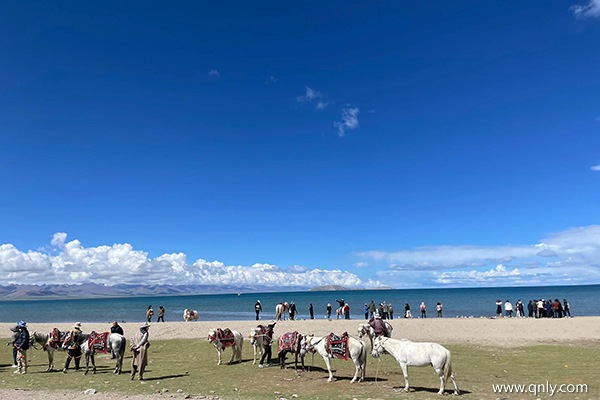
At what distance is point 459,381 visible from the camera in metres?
16.8

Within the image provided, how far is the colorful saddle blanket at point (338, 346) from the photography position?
1723cm

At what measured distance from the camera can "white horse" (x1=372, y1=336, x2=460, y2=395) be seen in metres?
14.4

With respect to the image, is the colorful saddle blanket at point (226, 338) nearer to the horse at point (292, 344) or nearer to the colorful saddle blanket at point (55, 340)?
the horse at point (292, 344)

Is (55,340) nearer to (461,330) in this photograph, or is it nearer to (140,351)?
(140,351)

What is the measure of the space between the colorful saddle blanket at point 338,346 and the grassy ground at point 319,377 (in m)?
1.03

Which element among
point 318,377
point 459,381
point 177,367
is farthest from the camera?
point 177,367

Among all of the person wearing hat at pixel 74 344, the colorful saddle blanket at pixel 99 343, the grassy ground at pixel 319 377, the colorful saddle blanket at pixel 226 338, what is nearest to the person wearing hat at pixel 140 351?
the grassy ground at pixel 319 377

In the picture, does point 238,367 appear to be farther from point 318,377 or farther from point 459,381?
point 459,381

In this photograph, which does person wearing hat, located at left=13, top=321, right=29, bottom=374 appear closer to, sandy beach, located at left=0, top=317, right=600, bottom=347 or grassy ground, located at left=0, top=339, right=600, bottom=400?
grassy ground, located at left=0, top=339, right=600, bottom=400

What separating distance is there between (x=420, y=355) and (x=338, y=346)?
145 inches

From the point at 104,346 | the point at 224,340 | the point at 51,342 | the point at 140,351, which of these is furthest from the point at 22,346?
the point at 224,340

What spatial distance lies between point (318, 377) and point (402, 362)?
445 cm

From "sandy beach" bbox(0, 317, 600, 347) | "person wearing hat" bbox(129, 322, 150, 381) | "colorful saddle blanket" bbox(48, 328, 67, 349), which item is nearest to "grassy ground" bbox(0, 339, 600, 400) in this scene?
"person wearing hat" bbox(129, 322, 150, 381)

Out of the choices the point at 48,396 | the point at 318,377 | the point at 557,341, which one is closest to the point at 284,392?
the point at 318,377
